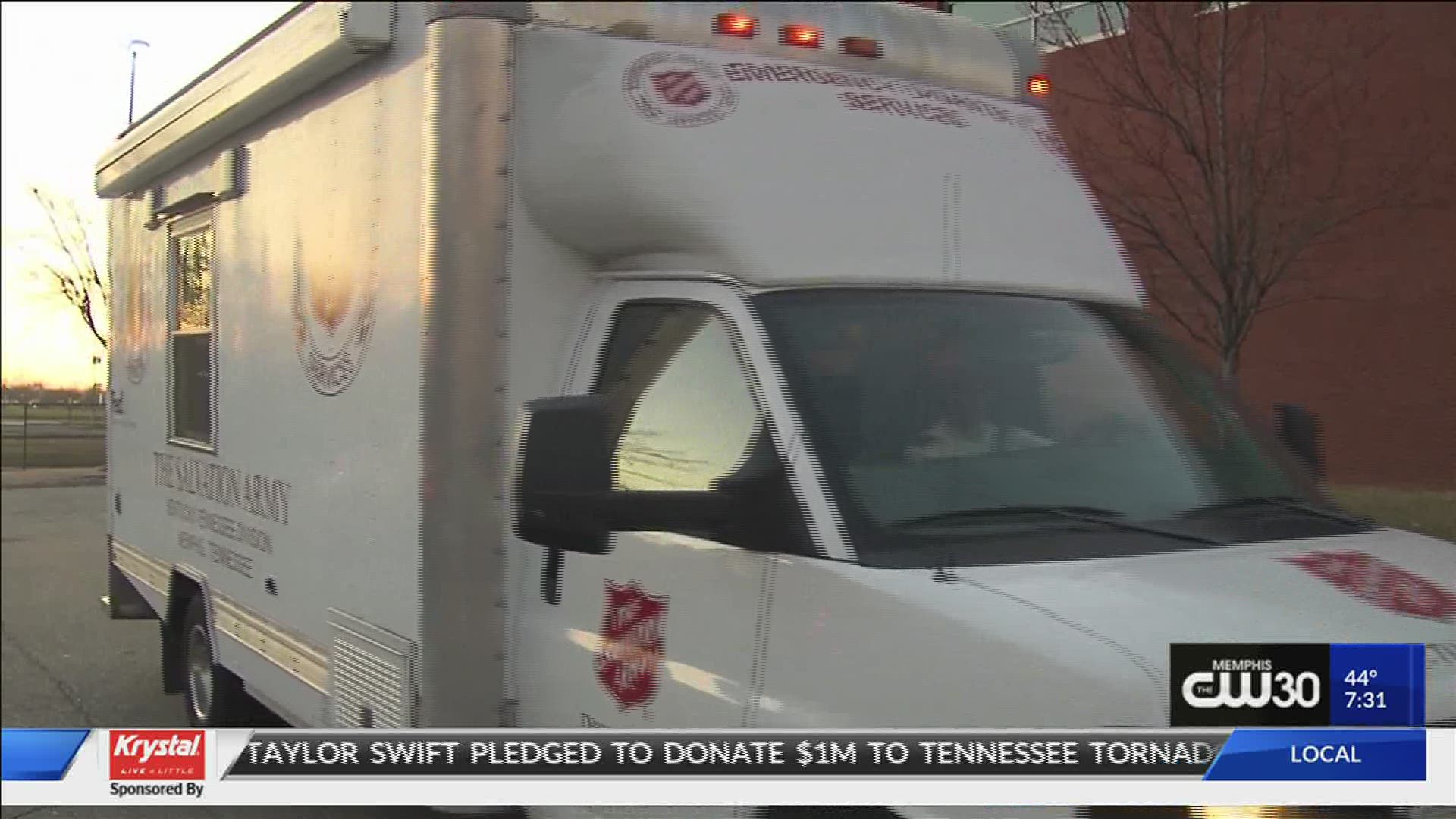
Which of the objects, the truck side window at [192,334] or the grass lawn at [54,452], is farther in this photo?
the truck side window at [192,334]

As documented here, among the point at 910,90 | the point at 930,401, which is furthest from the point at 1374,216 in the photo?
the point at 930,401

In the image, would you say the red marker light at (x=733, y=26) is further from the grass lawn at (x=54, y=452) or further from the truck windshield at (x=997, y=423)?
the grass lawn at (x=54, y=452)

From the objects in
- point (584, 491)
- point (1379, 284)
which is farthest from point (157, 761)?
point (1379, 284)

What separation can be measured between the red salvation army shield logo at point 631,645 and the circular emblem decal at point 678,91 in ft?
4.02

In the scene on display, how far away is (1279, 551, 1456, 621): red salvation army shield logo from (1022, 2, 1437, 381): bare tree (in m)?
2.00

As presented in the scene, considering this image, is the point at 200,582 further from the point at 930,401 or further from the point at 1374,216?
the point at 1374,216

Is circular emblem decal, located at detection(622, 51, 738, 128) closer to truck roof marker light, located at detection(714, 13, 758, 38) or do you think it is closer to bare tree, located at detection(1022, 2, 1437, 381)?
truck roof marker light, located at detection(714, 13, 758, 38)

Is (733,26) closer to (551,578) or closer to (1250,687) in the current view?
(551,578)

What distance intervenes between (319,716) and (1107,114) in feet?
21.3

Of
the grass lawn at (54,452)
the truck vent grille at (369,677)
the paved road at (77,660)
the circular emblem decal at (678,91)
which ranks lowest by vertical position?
the paved road at (77,660)

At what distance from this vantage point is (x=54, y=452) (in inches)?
195

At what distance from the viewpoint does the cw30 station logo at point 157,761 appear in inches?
120

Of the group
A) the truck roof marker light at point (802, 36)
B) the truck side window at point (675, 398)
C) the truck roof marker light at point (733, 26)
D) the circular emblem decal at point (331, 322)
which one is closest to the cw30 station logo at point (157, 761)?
the truck side window at point (675, 398)

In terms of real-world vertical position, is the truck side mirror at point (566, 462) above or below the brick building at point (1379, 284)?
→ below
